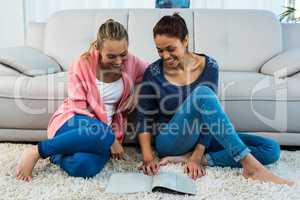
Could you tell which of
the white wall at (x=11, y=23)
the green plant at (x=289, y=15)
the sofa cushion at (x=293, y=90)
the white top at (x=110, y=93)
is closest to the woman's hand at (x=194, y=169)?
the white top at (x=110, y=93)

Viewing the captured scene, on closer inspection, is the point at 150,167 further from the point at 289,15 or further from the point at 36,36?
the point at 289,15

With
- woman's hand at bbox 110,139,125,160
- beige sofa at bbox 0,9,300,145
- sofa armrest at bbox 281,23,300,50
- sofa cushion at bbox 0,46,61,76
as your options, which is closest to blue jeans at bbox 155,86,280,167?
woman's hand at bbox 110,139,125,160

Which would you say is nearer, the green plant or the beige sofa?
the beige sofa

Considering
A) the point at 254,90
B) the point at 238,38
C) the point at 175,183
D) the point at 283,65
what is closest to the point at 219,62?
the point at 238,38

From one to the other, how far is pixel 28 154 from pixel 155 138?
1.70ft

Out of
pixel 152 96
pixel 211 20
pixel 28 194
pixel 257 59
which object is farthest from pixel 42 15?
pixel 28 194

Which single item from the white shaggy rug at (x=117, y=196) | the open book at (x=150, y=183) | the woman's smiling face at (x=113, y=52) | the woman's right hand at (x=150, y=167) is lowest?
the white shaggy rug at (x=117, y=196)

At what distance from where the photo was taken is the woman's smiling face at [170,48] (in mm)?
1454

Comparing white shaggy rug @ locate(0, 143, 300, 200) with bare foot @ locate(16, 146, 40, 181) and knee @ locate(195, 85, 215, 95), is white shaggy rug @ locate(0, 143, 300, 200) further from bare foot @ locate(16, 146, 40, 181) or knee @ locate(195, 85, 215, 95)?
knee @ locate(195, 85, 215, 95)

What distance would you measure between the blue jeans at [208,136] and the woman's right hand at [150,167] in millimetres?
100

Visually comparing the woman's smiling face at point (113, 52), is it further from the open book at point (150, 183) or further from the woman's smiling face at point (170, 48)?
the open book at point (150, 183)

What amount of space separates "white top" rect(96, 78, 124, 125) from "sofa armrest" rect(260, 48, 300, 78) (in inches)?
33.5

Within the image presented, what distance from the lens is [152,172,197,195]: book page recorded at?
1324 mm

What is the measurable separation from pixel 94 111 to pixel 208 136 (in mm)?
485
